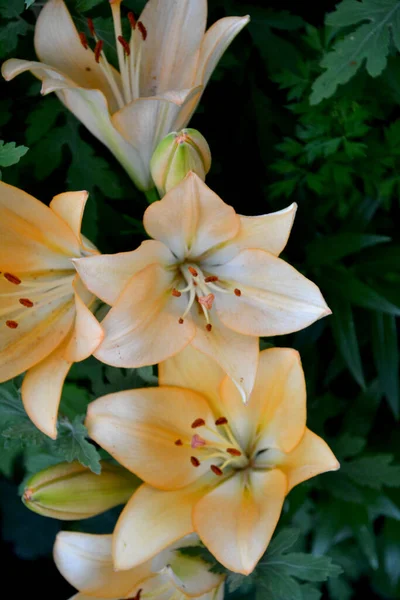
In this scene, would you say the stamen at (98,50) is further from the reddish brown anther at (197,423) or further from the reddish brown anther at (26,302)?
the reddish brown anther at (197,423)

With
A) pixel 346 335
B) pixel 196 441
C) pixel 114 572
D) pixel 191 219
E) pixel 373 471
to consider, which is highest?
pixel 191 219

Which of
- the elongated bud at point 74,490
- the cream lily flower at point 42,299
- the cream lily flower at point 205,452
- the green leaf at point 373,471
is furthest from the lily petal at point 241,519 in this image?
the green leaf at point 373,471

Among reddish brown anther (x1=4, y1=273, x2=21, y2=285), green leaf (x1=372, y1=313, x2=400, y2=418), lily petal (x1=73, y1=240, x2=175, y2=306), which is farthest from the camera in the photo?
green leaf (x1=372, y1=313, x2=400, y2=418)

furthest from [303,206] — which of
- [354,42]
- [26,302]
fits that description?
[26,302]

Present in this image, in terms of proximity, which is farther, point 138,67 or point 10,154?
point 138,67

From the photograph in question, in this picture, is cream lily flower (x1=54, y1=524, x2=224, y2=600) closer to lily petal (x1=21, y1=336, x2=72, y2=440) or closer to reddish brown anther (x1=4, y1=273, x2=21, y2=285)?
lily petal (x1=21, y1=336, x2=72, y2=440)

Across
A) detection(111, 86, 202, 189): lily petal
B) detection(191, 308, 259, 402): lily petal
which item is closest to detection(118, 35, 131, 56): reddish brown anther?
detection(111, 86, 202, 189): lily petal

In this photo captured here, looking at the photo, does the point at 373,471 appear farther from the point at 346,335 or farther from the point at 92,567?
the point at 92,567
